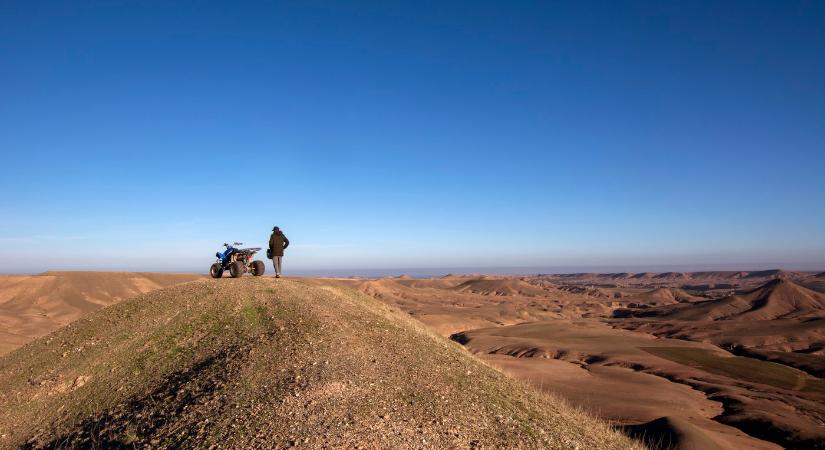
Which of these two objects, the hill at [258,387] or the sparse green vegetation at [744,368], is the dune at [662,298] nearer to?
the sparse green vegetation at [744,368]

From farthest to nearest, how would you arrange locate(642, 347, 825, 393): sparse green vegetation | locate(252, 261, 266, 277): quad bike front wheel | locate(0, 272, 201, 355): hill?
locate(0, 272, 201, 355): hill → locate(642, 347, 825, 393): sparse green vegetation → locate(252, 261, 266, 277): quad bike front wheel

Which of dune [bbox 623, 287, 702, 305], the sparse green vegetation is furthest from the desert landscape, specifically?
dune [bbox 623, 287, 702, 305]

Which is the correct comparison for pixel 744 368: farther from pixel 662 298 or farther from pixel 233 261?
pixel 662 298

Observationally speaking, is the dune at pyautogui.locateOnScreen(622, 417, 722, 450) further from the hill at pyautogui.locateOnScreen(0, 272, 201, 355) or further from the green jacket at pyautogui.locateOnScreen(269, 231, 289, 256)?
the hill at pyautogui.locateOnScreen(0, 272, 201, 355)

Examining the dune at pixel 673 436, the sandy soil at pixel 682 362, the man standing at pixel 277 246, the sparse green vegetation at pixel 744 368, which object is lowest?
the sparse green vegetation at pixel 744 368

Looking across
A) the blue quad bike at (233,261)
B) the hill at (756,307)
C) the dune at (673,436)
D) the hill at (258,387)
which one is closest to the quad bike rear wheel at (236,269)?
the blue quad bike at (233,261)

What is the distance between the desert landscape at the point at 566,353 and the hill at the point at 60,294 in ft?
0.70

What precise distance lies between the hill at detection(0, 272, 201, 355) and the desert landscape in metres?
0.21

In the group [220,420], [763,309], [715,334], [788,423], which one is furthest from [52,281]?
[763,309]

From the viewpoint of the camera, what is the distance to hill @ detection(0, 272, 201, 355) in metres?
47.5

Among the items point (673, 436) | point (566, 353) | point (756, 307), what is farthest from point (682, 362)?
point (756, 307)

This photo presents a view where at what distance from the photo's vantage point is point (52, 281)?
6538cm

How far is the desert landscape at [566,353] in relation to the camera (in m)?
12.5

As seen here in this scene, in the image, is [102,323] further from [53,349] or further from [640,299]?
[640,299]
